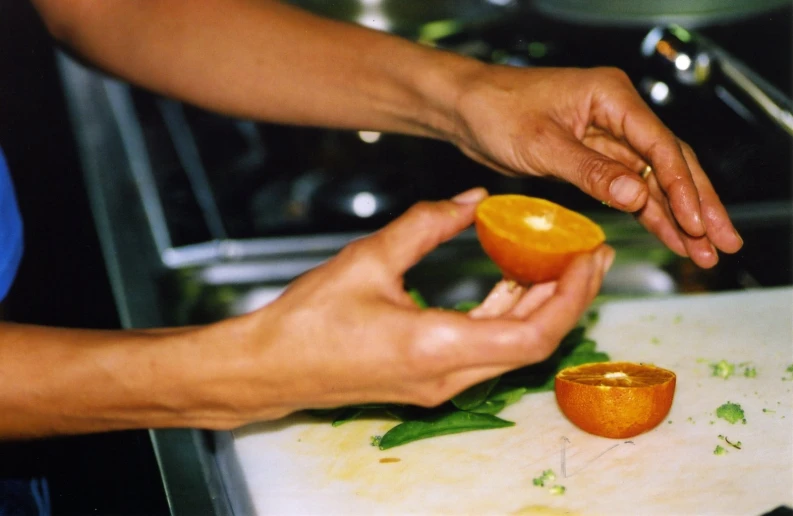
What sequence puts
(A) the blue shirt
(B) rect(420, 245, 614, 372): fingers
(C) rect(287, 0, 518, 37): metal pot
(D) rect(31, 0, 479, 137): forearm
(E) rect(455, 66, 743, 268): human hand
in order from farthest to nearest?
(C) rect(287, 0, 518, 37): metal pot
(D) rect(31, 0, 479, 137): forearm
(A) the blue shirt
(E) rect(455, 66, 743, 268): human hand
(B) rect(420, 245, 614, 372): fingers

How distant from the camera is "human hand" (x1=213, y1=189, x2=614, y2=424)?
833 mm

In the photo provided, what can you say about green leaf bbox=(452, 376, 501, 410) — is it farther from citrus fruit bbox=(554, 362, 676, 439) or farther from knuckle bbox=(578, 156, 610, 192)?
knuckle bbox=(578, 156, 610, 192)

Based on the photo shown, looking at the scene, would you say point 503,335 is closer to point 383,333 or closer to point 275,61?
point 383,333

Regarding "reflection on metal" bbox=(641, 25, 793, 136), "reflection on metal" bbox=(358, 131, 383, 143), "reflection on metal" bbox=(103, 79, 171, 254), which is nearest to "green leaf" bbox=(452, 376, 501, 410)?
"reflection on metal" bbox=(103, 79, 171, 254)

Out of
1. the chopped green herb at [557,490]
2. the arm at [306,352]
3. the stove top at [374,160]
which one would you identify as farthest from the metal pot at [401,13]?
the chopped green herb at [557,490]

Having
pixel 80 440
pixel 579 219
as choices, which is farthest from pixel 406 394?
A: pixel 80 440

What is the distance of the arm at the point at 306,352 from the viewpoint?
841 millimetres

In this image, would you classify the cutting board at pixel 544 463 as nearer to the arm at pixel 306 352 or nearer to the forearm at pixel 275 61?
the arm at pixel 306 352

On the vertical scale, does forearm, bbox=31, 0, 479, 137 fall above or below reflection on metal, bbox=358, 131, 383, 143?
below

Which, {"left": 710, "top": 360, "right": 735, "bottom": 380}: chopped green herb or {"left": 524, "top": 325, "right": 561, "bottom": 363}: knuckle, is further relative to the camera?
{"left": 710, "top": 360, "right": 735, "bottom": 380}: chopped green herb

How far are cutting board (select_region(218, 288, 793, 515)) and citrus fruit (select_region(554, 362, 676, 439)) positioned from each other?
0.03 m

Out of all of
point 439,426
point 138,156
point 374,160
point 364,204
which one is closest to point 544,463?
point 439,426

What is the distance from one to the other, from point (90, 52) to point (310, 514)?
847mm

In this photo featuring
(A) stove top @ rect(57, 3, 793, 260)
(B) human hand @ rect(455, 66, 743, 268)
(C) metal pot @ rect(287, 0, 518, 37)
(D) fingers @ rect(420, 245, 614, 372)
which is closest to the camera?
(D) fingers @ rect(420, 245, 614, 372)
